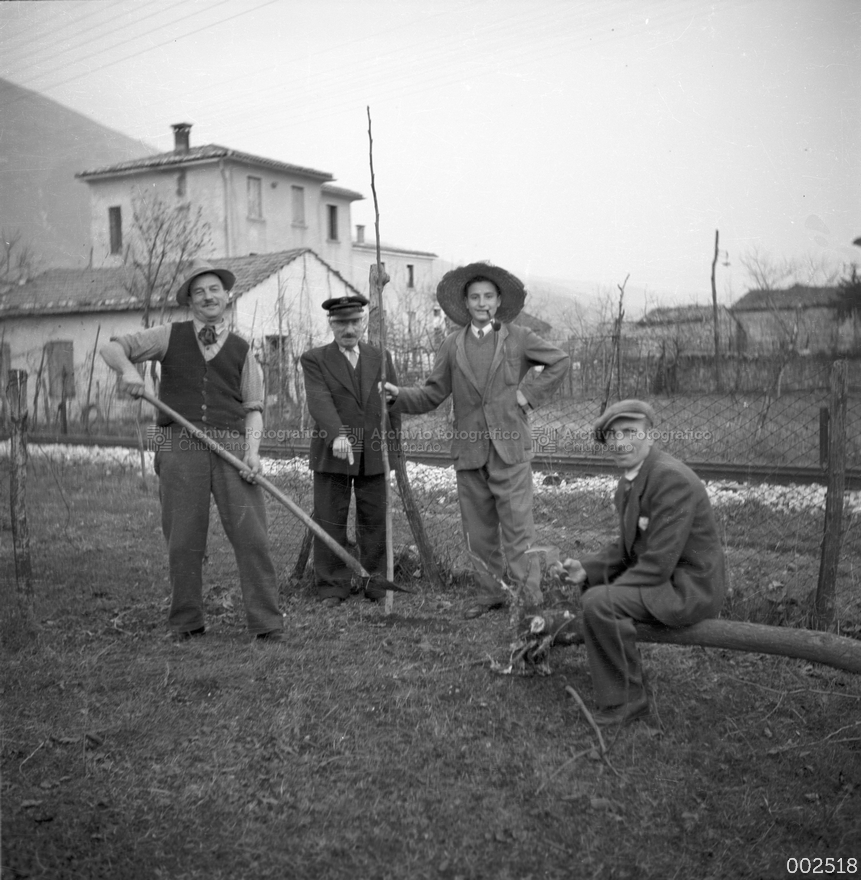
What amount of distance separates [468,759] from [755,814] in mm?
1028

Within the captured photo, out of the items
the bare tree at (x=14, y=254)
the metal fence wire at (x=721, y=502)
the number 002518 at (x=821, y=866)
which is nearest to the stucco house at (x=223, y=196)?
the bare tree at (x=14, y=254)

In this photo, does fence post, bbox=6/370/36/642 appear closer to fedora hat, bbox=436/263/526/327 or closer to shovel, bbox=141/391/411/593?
shovel, bbox=141/391/411/593

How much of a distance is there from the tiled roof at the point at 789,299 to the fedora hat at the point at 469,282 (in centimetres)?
1269

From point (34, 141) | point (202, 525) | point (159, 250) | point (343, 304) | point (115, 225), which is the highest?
point (115, 225)

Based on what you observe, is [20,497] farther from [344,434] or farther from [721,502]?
[721,502]

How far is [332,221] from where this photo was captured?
31.6m

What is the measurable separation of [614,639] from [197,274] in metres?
2.87

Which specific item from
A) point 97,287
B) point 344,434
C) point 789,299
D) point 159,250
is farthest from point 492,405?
point 97,287

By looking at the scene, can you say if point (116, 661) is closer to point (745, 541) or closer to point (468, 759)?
point (468, 759)

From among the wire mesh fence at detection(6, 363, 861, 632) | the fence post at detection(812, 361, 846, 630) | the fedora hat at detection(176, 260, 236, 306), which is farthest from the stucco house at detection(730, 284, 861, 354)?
the fedora hat at detection(176, 260, 236, 306)

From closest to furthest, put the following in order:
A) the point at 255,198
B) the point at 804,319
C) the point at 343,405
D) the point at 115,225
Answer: the point at 343,405, the point at 804,319, the point at 115,225, the point at 255,198

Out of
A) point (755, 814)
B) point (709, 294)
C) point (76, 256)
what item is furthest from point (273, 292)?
point (755, 814)

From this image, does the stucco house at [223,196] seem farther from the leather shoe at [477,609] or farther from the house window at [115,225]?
the leather shoe at [477,609]

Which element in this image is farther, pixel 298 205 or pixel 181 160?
pixel 298 205
